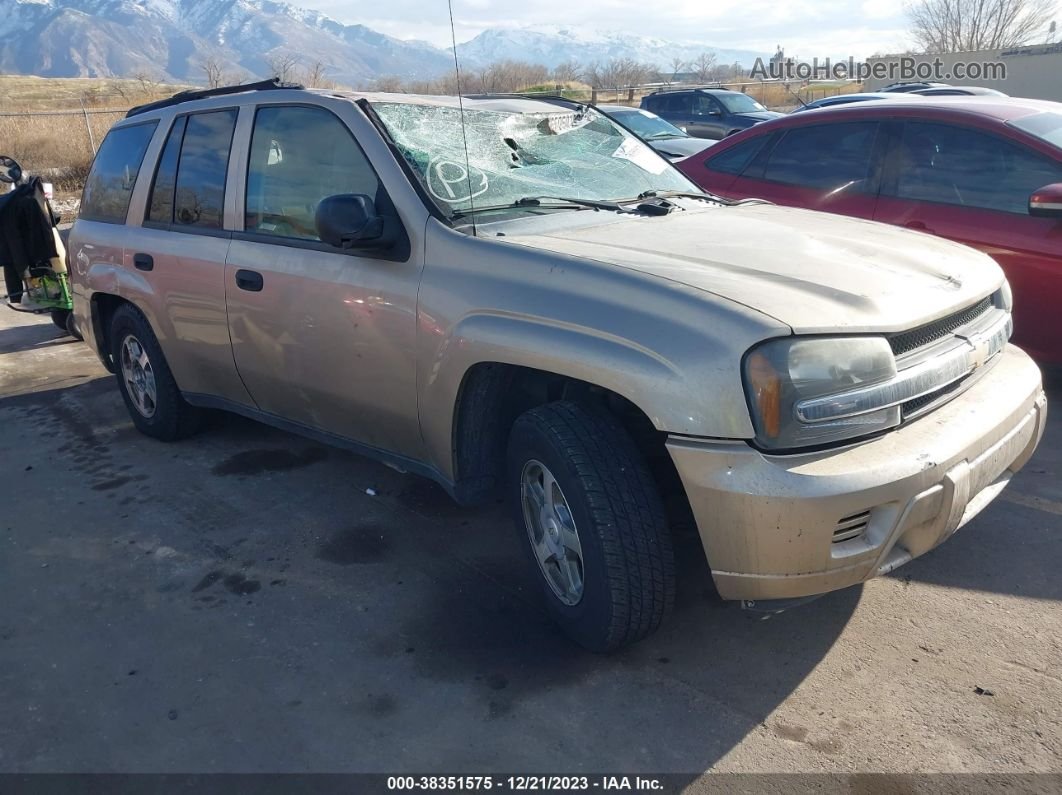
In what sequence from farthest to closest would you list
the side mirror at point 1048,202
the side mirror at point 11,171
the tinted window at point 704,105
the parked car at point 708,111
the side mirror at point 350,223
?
the tinted window at point 704,105 → the parked car at point 708,111 → the side mirror at point 11,171 → the side mirror at point 1048,202 → the side mirror at point 350,223

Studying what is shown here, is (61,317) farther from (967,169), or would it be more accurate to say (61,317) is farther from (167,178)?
(967,169)

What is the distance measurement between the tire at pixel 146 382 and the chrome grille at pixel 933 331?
3734 millimetres

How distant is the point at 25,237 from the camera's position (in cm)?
797

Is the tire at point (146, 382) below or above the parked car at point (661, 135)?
below

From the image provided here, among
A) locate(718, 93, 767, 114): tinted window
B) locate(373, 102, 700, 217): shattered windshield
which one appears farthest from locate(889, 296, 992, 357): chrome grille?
locate(718, 93, 767, 114): tinted window

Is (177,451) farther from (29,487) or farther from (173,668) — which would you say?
(173,668)

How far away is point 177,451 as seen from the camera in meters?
5.00

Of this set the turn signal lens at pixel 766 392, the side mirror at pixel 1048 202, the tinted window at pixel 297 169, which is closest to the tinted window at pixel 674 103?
the side mirror at pixel 1048 202

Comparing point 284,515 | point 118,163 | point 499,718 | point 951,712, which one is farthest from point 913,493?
point 118,163

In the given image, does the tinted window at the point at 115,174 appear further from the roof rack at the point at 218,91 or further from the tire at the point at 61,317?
the tire at the point at 61,317

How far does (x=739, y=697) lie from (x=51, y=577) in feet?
9.07

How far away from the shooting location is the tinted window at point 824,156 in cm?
544

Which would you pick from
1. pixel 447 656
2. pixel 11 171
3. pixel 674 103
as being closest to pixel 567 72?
pixel 674 103

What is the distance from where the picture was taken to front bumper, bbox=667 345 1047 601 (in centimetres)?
231
